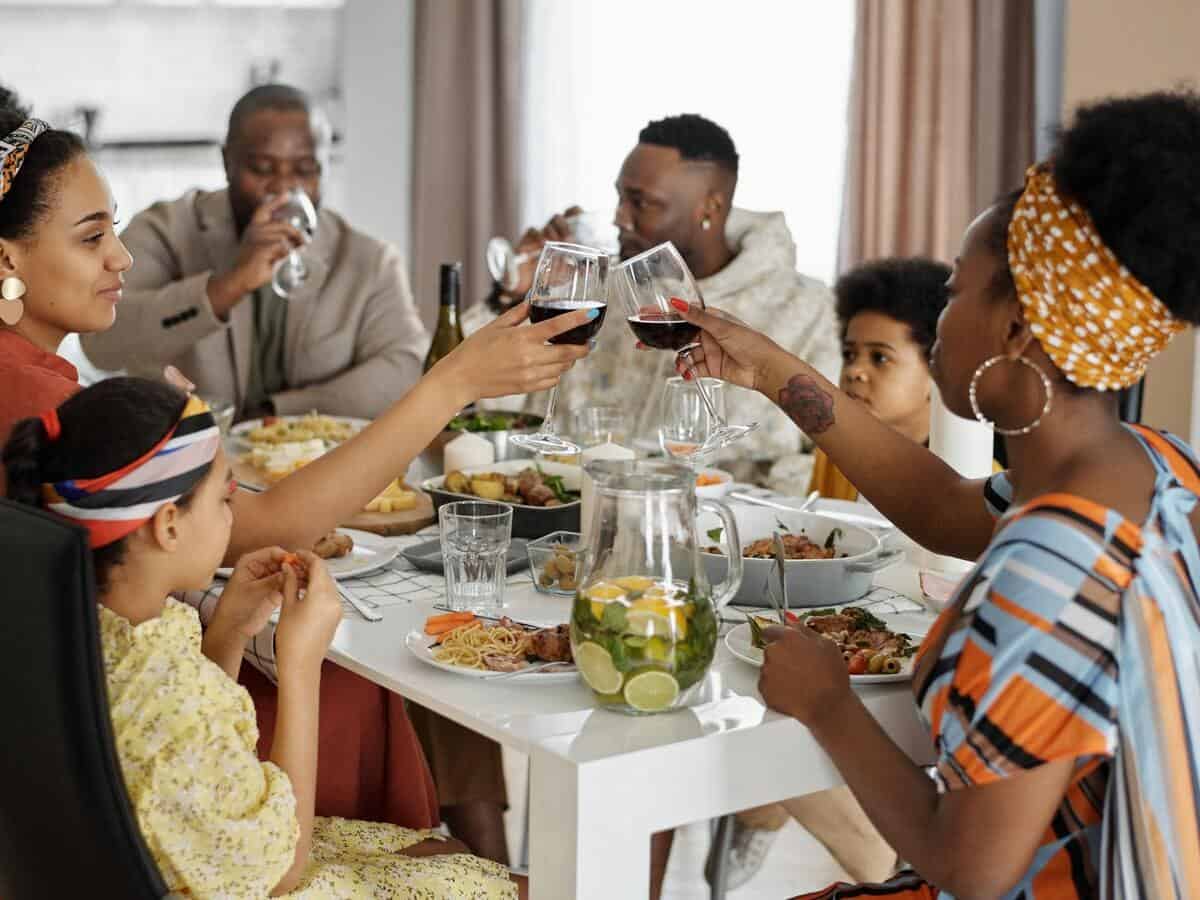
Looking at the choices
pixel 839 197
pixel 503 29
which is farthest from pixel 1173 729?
pixel 503 29

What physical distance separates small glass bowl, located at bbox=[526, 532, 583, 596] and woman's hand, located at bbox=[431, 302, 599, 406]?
0.21 metres

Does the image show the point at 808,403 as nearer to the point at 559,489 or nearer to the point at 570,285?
the point at 570,285

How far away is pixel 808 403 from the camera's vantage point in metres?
1.71

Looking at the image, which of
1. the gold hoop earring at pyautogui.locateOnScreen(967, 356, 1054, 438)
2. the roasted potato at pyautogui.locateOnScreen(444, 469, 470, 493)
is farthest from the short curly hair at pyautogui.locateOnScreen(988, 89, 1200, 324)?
the roasted potato at pyautogui.locateOnScreen(444, 469, 470, 493)

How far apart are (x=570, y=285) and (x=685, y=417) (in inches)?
16.2

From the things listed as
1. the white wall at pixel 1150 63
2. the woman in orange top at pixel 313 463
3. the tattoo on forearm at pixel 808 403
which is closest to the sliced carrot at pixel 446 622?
the woman in orange top at pixel 313 463

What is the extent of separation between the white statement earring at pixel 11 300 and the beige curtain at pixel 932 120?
252cm

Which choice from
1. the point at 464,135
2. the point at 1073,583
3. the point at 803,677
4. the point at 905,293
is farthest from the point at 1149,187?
the point at 464,135

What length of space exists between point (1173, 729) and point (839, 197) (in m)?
3.23

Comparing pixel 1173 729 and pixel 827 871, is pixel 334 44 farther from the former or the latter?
pixel 1173 729

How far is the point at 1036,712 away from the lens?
1.12 metres

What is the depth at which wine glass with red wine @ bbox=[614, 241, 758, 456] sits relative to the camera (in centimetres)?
169

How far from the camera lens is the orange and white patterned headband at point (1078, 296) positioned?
45.6 inches

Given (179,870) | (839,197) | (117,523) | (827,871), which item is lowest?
(827,871)
